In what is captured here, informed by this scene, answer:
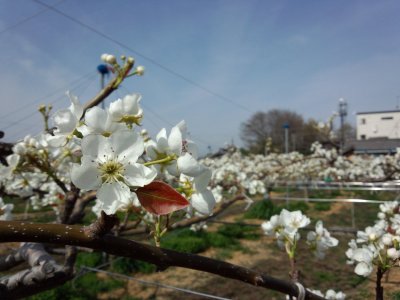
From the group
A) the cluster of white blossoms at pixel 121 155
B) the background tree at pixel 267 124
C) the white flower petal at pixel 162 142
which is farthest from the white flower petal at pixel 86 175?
the background tree at pixel 267 124

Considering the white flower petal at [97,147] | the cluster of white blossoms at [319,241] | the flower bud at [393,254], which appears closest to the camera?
the white flower petal at [97,147]

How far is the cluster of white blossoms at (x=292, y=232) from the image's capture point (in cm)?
124

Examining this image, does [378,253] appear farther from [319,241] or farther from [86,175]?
[86,175]

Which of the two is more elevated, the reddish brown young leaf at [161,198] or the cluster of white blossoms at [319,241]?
the reddish brown young leaf at [161,198]

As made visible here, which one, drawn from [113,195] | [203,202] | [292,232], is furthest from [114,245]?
[292,232]

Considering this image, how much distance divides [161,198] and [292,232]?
88 cm

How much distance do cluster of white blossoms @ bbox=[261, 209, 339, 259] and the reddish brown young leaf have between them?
735 millimetres

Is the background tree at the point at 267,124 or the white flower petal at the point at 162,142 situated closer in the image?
the white flower petal at the point at 162,142

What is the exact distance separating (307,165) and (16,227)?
1076 centimetres

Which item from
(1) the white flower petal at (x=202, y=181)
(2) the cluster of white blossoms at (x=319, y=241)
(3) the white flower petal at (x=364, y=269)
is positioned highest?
(1) the white flower petal at (x=202, y=181)

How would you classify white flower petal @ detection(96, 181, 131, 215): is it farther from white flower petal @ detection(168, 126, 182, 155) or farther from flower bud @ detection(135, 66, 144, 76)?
flower bud @ detection(135, 66, 144, 76)

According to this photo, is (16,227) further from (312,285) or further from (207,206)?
(312,285)

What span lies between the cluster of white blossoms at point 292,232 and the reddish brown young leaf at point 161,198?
735 mm

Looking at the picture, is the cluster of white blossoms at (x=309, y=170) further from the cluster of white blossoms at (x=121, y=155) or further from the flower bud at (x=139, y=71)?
the cluster of white blossoms at (x=121, y=155)
